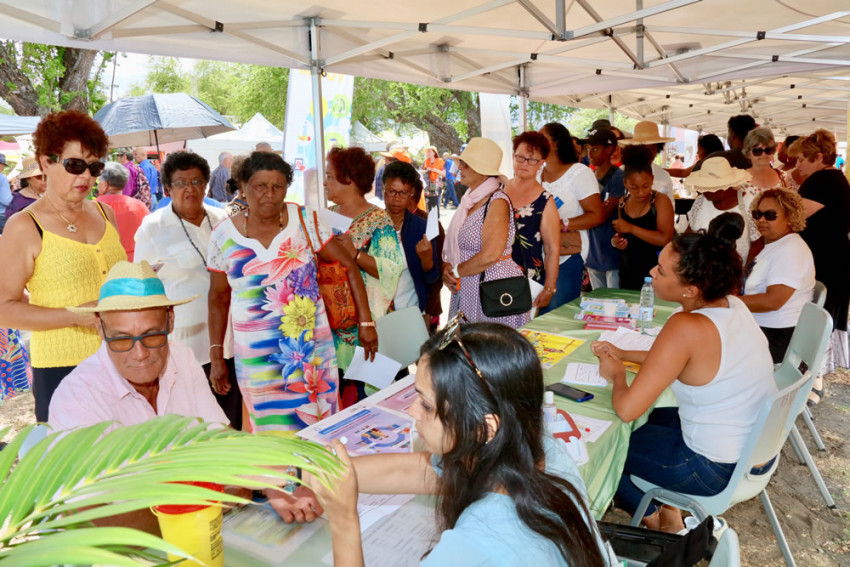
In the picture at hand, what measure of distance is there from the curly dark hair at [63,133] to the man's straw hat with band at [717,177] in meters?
3.42

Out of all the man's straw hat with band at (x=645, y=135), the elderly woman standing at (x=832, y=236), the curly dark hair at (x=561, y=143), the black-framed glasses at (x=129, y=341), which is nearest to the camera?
the black-framed glasses at (x=129, y=341)

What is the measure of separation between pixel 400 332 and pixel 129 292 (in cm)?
159

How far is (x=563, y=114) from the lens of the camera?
27141 millimetres

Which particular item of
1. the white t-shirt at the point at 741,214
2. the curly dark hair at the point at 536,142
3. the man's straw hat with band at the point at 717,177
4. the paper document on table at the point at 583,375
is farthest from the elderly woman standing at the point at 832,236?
the paper document on table at the point at 583,375

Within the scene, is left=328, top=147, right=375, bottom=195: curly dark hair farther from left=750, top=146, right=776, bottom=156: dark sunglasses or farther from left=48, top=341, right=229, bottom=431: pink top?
left=750, top=146, right=776, bottom=156: dark sunglasses

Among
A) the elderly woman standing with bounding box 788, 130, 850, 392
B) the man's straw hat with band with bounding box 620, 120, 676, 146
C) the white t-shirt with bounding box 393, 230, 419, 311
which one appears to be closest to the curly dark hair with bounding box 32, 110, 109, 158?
the white t-shirt with bounding box 393, 230, 419, 311

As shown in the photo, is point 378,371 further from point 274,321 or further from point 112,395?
point 112,395

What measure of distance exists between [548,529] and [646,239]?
11.0 feet

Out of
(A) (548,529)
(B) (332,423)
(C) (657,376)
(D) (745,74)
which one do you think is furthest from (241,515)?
(D) (745,74)

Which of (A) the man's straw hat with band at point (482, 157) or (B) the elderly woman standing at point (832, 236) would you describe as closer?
(A) the man's straw hat with band at point (482, 157)

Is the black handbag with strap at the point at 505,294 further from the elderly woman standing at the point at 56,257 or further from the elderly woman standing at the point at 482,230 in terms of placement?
the elderly woman standing at the point at 56,257

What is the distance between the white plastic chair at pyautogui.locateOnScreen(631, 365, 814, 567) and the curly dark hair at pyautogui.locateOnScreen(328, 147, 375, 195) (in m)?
2.04

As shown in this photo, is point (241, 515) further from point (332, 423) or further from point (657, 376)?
point (657, 376)

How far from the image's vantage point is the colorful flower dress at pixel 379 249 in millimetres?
3156
